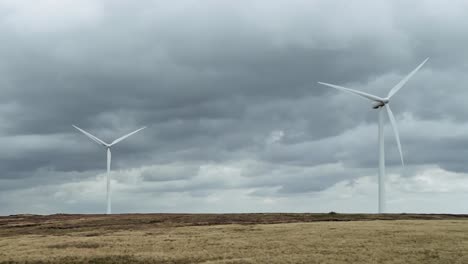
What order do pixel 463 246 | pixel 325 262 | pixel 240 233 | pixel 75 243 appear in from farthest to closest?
pixel 240 233 < pixel 75 243 < pixel 463 246 < pixel 325 262

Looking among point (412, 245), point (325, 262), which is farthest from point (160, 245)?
point (412, 245)

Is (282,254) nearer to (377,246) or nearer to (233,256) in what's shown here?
(233,256)

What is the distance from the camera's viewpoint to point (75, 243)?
229 ft

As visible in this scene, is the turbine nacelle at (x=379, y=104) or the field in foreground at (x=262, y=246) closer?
the field in foreground at (x=262, y=246)

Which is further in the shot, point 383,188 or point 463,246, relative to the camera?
point 383,188

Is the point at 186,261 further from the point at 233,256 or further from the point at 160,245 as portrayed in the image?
the point at 160,245

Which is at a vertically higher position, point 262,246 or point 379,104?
point 379,104

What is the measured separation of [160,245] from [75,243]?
12094 mm

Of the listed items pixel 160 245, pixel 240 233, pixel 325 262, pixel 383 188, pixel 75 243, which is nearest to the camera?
pixel 325 262

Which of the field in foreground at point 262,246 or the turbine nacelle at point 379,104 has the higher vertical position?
the turbine nacelle at point 379,104

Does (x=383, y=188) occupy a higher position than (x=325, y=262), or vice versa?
(x=383, y=188)

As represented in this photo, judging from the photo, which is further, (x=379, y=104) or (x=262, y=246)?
(x=379, y=104)

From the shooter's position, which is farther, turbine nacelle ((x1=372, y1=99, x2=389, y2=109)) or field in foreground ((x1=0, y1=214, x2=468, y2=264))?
turbine nacelle ((x1=372, y1=99, x2=389, y2=109))

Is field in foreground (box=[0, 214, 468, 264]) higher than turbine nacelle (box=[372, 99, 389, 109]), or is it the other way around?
turbine nacelle (box=[372, 99, 389, 109])
